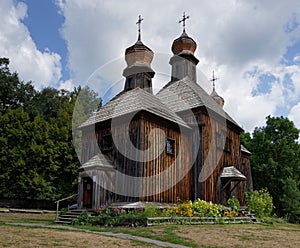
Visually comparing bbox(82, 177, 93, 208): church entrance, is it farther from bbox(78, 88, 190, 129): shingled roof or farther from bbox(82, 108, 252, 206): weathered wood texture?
bbox(78, 88, 190, 129): shingled roof

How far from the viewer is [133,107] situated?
18.4 meters

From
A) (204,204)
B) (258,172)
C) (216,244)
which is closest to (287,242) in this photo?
(216,244)

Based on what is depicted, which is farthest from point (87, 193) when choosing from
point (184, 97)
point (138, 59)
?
point (138, 59)

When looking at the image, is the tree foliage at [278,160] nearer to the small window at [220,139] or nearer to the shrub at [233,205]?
the small window at [220,139]

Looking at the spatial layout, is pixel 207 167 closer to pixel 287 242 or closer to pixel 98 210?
pixel 98 210

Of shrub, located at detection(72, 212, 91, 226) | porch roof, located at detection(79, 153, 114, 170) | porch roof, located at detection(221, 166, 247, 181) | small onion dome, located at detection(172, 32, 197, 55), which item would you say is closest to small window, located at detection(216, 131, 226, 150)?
porch roof, located at detection(221, 166, 247, 181)

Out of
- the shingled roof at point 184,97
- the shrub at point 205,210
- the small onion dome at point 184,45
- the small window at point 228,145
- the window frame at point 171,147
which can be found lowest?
the shrub at point 205,210

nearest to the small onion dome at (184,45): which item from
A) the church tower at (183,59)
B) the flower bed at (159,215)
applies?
the church tower at (183,59)

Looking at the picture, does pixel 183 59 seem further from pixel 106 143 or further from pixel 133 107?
pixel 106 143

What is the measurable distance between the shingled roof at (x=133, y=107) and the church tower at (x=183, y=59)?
5.46 m

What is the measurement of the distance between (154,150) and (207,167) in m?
4.11

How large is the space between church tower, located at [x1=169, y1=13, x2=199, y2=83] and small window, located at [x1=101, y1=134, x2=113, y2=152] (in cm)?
859

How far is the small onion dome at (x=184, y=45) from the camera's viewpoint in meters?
26.7

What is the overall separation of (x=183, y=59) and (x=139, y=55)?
4.56 metres
